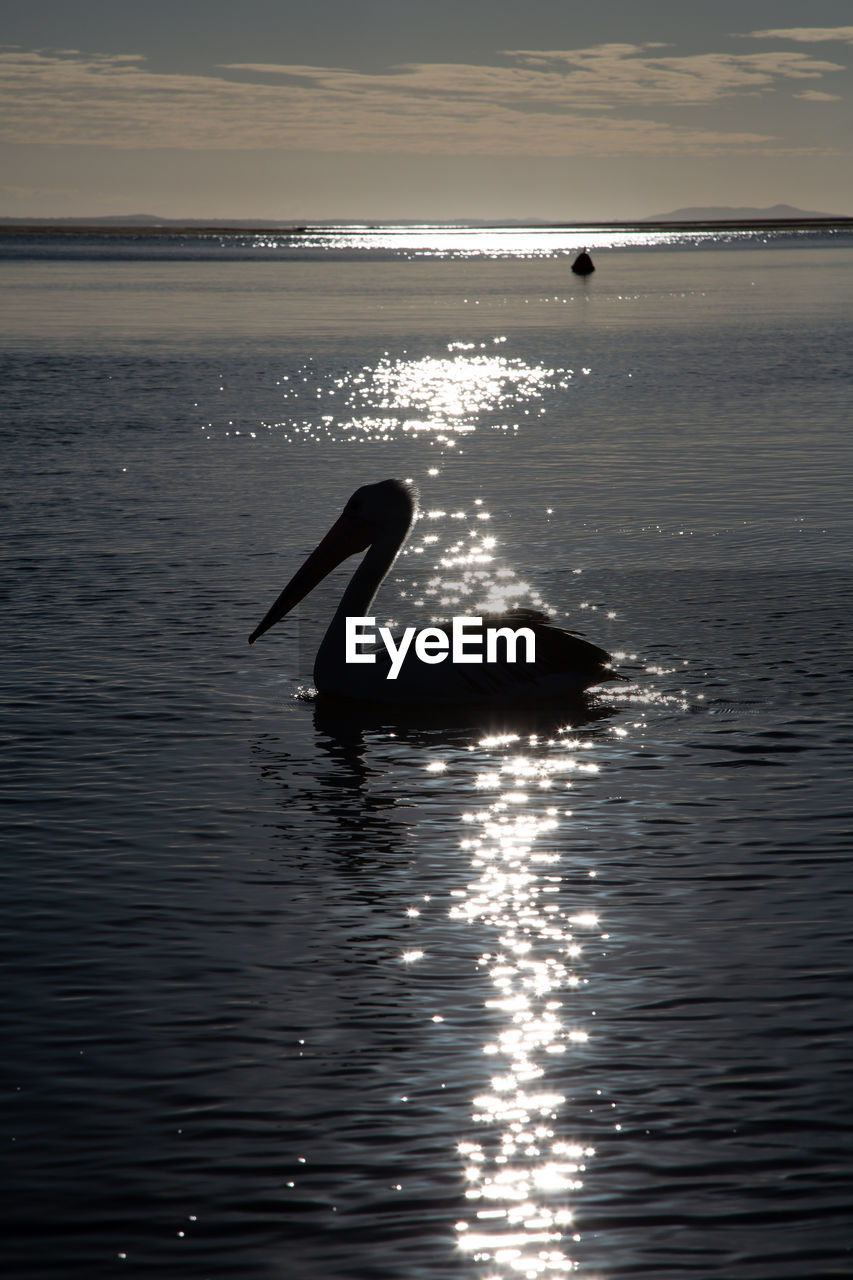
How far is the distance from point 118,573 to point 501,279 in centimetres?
8652

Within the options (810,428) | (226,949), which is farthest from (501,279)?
(226,949)

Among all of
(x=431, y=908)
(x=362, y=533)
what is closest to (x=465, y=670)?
(x=362, y=533)

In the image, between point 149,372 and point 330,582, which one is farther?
point 149,372

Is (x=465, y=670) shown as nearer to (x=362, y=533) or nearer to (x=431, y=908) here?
(x=362, y=533)

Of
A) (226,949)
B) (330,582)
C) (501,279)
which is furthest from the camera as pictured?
(501,279)

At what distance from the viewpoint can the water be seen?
446cm

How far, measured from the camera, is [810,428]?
72.7 feet

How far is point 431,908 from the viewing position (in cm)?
657

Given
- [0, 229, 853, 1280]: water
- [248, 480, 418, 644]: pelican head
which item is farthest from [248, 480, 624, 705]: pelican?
[248, 480, 418, 644]: pelican head

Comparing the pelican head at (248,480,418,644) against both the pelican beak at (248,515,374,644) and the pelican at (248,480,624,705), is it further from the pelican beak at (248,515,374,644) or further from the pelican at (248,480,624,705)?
the pelican at (248,480,624,705)

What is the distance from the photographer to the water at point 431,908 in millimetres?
4461

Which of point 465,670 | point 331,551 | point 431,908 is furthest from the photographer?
point 331,551

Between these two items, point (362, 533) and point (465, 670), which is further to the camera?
point (362, 533)

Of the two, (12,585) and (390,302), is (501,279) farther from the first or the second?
(12,585)
